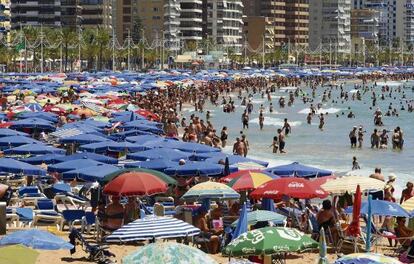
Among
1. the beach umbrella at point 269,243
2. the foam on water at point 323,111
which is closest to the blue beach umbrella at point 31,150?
the beach umbrella at point 269,243

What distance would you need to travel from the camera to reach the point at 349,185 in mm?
17172

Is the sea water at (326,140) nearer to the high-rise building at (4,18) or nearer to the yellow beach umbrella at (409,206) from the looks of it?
the yellow beach umbrella at (409,206)

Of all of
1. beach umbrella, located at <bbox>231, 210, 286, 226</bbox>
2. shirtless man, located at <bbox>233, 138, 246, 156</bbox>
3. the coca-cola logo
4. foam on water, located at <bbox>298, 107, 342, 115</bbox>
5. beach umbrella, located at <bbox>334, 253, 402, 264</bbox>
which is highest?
beach umbrella, located at <bbox>334, 253, 402, 264</bbox>

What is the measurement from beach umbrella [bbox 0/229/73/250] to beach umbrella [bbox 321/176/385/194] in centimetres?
652

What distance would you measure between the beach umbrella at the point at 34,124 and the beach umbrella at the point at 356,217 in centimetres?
1654

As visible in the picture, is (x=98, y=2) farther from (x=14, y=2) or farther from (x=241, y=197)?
(x=241, y=197)

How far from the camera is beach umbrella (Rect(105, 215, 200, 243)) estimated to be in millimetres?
12430

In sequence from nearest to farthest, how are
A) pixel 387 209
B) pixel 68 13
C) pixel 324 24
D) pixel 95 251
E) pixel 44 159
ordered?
pixel 95 251 < pixel 387 209 < pixel 44 159 < pixel 68 13 < pixel 324 24

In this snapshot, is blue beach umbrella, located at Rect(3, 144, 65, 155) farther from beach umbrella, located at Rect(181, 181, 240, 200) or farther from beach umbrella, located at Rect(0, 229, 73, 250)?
beach umbrella, located at Rect(0, 229, 73, 250)

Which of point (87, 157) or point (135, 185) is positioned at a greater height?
point (135, 185)

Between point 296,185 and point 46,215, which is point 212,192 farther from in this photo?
point 46,215

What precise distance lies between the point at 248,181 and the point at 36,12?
135587 millimetres

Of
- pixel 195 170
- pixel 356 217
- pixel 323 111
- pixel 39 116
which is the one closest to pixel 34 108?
pixel 39 116

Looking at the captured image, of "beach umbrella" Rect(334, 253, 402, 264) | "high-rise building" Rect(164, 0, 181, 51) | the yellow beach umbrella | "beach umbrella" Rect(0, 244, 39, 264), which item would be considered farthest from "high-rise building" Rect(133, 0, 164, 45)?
"beach umbrella" Rect(0, 244, 39, 264)
